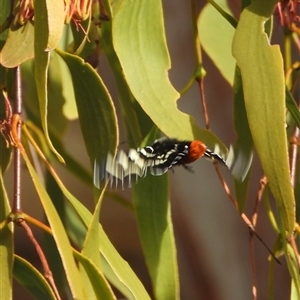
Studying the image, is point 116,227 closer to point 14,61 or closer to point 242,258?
point 242,258

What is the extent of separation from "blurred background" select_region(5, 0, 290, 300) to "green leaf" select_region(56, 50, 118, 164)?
→ 0.72 metres

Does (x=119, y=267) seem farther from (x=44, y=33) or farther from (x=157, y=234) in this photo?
(x=44, y=33)

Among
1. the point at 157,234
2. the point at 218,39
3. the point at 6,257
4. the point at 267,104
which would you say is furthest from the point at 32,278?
the point at 218,39

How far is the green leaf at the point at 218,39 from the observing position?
670 mm

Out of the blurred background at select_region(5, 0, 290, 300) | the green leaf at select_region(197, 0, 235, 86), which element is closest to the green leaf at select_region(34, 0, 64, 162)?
the green leaf at select_region(197, 0, 235, 86)

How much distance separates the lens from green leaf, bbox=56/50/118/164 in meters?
0.48

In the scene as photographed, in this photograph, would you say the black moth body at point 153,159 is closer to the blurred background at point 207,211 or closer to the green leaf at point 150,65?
the green leaf at point 150,65

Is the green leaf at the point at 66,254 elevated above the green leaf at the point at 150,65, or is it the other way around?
the green leaf at the point at 150,65

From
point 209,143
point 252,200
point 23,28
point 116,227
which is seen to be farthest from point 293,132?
point 116,227

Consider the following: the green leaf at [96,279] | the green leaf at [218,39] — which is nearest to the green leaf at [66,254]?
the green leaf at [96,279]

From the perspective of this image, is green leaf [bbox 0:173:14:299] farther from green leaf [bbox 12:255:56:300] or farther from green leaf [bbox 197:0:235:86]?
green leaf [bbox 197:0:235:86]

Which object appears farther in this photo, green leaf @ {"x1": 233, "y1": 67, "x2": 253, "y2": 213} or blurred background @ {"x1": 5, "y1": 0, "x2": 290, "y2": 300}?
blurred background @ {"x1": 5, "y1": 0, "x2": 290, "y2": 300}

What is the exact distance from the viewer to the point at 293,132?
0.58 metres

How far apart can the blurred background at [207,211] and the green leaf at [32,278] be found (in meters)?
0.74
